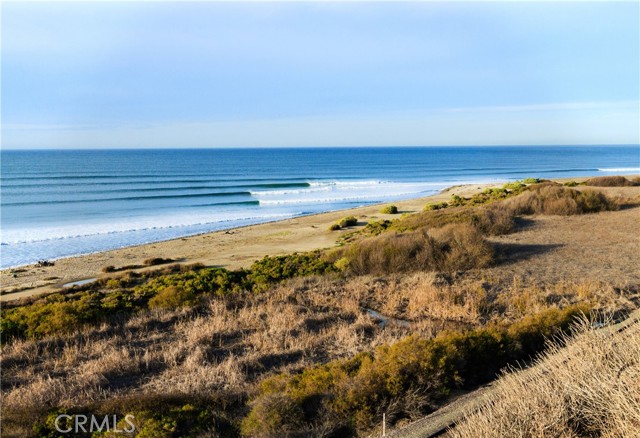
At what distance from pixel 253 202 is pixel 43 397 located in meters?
42.2

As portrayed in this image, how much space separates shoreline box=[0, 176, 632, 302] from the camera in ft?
67.5

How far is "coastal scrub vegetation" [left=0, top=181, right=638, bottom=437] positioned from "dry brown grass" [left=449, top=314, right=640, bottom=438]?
2043 mm

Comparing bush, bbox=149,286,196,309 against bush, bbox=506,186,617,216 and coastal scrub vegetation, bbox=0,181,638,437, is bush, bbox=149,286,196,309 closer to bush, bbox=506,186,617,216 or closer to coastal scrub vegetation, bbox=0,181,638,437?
coastal scrub vegetation, bbox=0,181,638,437

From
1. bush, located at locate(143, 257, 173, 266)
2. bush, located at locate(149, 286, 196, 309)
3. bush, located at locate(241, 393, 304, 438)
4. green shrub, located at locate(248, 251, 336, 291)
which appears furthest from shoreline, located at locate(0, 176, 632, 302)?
bush, located at locate(241, 393, 304, 438)

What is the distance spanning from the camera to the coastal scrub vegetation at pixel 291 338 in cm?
750

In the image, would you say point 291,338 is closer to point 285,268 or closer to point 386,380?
Result: point 386,380

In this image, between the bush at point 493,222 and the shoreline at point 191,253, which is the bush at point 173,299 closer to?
the shoreline at point 191,253

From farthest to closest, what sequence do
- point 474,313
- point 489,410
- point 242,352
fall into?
→ 1. point 474,313
2. point 242,352
3. point 489,410

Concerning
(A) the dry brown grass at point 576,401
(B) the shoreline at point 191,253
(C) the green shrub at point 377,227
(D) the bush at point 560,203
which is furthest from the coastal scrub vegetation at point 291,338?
(D) the bush at point 560,203

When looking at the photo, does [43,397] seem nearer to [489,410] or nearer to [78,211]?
[489,410]

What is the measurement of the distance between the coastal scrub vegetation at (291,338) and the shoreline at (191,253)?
232 cm

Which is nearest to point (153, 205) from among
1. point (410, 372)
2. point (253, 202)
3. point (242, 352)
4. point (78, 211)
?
point (78, 211)

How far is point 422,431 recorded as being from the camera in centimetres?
640

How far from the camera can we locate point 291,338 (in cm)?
1125
